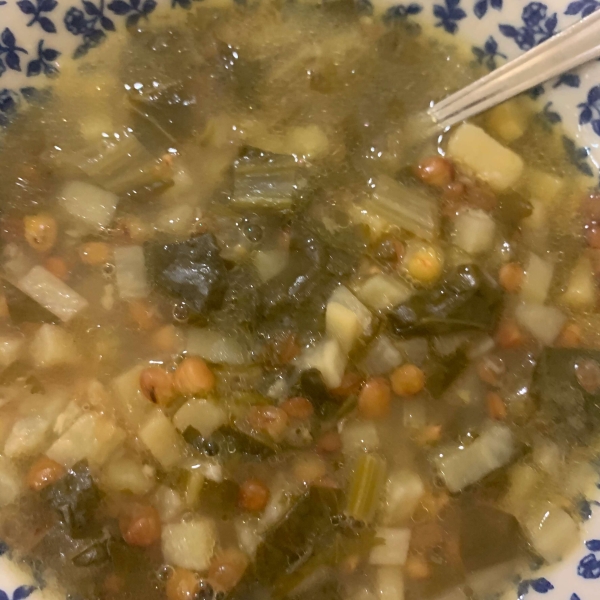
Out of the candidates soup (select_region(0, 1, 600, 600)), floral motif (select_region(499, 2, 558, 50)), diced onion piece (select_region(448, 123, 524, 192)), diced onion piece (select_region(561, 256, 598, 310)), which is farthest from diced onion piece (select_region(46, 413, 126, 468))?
floral motif (select_region(499, 2, 558, 50))

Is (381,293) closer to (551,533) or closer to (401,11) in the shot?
(551,533)

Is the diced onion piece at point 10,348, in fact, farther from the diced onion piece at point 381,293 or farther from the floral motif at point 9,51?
the diced onion piece at point 381,293

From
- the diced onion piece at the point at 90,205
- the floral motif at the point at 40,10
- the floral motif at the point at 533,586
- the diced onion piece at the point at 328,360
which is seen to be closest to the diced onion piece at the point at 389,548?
the floral motif at the point at 533,586

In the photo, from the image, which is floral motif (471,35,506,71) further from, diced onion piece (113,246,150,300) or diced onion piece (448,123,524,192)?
diced onion piece (113,246,150,300)

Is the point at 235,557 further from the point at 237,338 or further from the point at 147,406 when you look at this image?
the point at 237,338

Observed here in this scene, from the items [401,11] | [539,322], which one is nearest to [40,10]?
[401,11]

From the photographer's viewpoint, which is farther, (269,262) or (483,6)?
(483,6)
